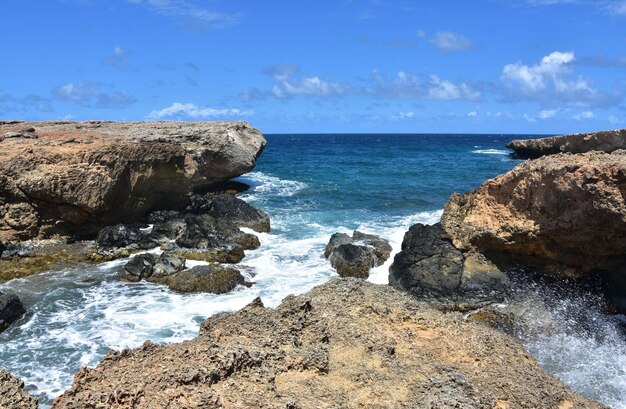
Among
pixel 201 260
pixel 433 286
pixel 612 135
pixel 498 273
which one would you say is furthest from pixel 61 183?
pixel 612 135

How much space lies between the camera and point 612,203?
1005 cm

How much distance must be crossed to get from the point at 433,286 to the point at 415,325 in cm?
620

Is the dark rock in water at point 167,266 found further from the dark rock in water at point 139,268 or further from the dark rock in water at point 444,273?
the dark rock in water at point 444,273

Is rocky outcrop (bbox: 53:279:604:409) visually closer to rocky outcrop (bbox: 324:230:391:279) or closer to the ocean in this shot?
the ocean

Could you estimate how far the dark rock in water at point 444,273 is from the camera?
39.1 feet

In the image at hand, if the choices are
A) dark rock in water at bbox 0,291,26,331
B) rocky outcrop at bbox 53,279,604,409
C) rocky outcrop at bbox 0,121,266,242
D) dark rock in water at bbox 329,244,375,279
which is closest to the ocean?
dark rock in water at bbox 0,291,26,331

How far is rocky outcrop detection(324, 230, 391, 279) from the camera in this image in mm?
15539

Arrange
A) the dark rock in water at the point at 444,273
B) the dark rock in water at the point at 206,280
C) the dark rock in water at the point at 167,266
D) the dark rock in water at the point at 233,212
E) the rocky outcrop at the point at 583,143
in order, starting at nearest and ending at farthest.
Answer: the dark rock in water at the point at 444,273
the dark rock in water at the point at 206,280
the dark rock in water at the point at 167,266
the dark rock in water at the point at 233,212
the rocky outcrop at the point at 583,143

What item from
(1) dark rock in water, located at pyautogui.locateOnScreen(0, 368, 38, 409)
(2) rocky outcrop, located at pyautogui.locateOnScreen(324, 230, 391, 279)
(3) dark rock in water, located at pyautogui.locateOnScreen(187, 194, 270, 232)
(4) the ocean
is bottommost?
(4) the ocean

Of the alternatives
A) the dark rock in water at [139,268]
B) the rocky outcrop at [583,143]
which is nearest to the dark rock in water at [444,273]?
the dark rock in water at [139,268]

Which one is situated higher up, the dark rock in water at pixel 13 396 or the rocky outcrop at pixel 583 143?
the rocky outcrop at pixel 583 143

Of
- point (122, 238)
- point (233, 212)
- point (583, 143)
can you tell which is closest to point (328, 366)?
point (122, 238)

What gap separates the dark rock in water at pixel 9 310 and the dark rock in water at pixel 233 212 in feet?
31.1

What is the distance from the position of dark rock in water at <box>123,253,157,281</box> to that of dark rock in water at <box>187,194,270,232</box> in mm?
5730
